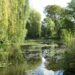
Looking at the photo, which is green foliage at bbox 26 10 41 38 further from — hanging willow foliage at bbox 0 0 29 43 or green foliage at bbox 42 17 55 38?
hanging willow foliage at bbox 0 0 29 43

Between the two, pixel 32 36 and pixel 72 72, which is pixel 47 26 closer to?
pixel 32 36

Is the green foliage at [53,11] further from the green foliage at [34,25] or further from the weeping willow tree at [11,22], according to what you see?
the weeping willow tree at [11,22]

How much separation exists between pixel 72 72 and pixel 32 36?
85.9 feet

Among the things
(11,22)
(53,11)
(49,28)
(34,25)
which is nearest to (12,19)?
(11,22)

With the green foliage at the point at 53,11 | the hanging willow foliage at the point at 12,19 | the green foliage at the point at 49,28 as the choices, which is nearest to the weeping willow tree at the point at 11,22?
the hanging willow foliage at the point at 12,19

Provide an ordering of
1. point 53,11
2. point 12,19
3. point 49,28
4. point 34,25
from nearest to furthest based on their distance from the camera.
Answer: point 12,19 → point 34,25 → point 49,28 → point 53,11

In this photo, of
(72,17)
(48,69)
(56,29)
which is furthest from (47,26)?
(48,69)

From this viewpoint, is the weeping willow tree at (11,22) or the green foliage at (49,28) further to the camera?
the green foliage at (49,28)

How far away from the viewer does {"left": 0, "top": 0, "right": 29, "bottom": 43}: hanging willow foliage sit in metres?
13.4

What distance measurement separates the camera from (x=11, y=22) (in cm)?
1528

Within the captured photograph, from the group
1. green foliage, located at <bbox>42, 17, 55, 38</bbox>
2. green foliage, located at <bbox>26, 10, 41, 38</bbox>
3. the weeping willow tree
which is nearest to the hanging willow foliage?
the weeping willow tree

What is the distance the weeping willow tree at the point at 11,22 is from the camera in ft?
44.1

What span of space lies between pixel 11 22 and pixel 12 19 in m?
0.17

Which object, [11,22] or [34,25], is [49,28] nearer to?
[34,25]
